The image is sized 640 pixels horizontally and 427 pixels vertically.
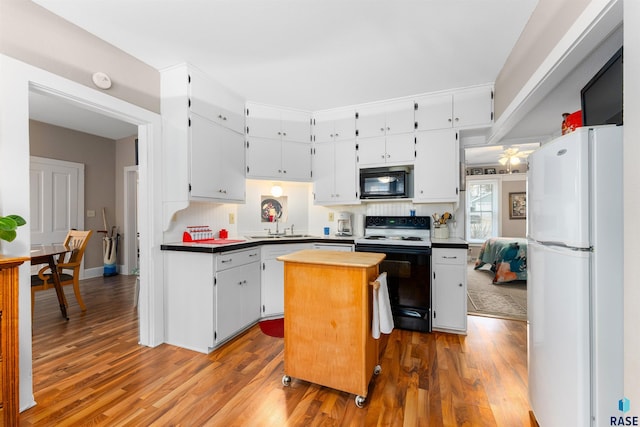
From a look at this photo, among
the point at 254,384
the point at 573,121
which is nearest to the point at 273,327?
the point at 254,384

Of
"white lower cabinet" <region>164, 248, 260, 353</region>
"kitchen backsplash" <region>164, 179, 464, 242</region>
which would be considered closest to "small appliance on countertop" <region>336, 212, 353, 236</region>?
"kitchen backsplash" <region>164, 179, 464, 242</region>

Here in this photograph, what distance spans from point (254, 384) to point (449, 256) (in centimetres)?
210

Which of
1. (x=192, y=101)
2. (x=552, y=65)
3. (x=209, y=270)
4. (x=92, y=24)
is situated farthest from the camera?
(x=192, y=101)

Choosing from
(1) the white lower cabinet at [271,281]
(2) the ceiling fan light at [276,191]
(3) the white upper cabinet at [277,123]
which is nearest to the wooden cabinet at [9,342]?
(1) the white lower cabinet at [271,281]

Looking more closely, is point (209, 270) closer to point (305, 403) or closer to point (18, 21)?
point (305, 403)

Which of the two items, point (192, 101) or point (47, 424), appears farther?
point (192, 101)

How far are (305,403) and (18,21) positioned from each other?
2964 millimetres

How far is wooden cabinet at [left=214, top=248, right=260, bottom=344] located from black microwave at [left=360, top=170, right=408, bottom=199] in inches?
58.2

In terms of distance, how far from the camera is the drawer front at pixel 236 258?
2.44 meters

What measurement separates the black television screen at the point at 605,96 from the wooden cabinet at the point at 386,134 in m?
1.64
